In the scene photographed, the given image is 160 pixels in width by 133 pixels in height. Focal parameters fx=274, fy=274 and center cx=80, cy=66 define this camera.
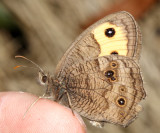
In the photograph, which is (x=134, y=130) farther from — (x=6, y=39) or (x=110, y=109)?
(x=6, y=39)

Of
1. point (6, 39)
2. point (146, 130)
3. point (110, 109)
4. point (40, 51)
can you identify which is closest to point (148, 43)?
point (146, 130)

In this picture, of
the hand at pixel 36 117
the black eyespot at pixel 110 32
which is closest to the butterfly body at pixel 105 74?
the black eyespot at pixel 110 32

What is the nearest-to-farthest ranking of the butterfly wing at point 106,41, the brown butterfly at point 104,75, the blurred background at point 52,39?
the brown butterfly at point 104,75, the butterfly wing at point 106,41, the blurred background at point 52,39

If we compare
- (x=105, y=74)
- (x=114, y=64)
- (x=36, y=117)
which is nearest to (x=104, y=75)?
(x=105, y=74)

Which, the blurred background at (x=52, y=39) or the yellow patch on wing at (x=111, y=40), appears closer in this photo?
the yellow patch on wing at (x=111, y=40)

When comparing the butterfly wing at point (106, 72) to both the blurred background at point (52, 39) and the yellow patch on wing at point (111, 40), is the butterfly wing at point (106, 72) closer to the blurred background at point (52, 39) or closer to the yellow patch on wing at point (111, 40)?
the yellow patch on wing at point (111, 40)

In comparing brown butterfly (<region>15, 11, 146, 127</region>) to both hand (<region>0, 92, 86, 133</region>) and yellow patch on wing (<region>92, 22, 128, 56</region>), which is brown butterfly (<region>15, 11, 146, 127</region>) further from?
hand (<region>0, 92, 86, 133</region>)
